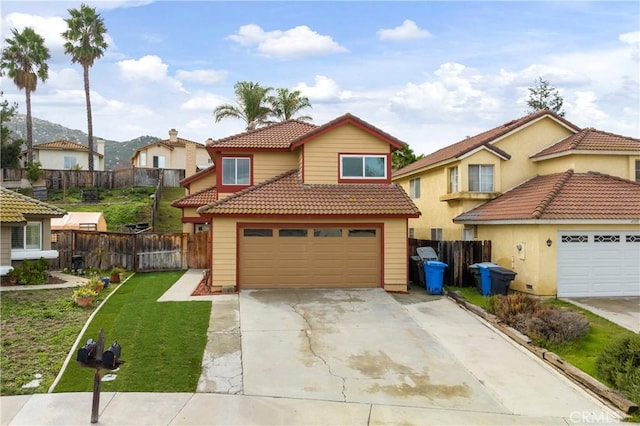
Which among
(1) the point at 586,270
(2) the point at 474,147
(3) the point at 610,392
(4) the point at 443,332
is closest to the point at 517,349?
(4) the point at 443,332

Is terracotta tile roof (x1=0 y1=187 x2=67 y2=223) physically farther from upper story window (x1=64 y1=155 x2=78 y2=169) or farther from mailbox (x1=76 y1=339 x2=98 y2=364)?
upper story window (x1=64 y1=155 x2=78 y2=169)

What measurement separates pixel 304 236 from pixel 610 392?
997 centimetres

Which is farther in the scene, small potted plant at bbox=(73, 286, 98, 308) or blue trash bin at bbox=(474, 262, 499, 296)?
blue trash bin at bbox=(474, 262, 499, 296)

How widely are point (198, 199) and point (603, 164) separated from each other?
17.9 m

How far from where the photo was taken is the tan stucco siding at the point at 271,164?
18.3m

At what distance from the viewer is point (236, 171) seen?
1836cm

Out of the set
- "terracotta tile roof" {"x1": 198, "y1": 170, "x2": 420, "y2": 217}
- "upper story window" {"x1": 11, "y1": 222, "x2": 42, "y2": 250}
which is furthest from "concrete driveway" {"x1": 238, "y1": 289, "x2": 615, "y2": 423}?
"upper story window" {"x1": 11, "y1": 222, "x2": 42, "y2": 250}

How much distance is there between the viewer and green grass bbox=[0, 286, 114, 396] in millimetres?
8148

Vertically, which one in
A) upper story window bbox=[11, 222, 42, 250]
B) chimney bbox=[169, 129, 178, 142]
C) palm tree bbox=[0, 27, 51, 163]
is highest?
palm tree bbox=[0, 27, 51, 163]

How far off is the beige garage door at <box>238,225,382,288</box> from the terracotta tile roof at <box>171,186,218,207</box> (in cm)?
729

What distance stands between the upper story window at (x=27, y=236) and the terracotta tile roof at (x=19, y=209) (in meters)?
0.75

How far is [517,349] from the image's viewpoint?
10.1 m

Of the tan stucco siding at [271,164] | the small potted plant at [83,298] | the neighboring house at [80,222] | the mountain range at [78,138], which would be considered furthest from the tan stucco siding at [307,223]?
the mountain range at [78,138]

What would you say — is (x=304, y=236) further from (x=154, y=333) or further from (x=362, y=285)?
(x=154, y=333)
